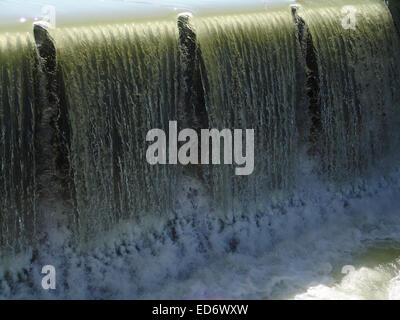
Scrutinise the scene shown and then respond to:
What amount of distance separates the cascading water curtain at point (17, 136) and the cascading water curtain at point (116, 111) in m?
0.35

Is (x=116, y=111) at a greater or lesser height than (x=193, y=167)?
greater

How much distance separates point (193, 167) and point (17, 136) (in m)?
2.20

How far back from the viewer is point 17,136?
6.49 metres

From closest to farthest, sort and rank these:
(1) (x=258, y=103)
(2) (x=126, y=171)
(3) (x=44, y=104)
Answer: (3) (x=44, y=104), (2) (x=126, y=171), (1) (x=258, y=103)

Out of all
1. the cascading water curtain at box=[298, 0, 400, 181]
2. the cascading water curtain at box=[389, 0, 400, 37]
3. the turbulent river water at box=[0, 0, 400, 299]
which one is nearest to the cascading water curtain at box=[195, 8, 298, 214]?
the turbulent river water at box=[0, 0, 400, 299]

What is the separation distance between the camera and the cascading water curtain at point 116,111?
6.75 metres

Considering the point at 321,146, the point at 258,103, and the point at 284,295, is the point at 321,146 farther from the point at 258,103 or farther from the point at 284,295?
the point at 284,295

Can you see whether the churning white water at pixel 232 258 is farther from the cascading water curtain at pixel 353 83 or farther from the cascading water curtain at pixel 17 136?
the cascading water curtain at pixel 353 83

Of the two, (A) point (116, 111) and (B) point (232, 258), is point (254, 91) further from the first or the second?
(B) point (232, 258)

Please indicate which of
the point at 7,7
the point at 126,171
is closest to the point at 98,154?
the point at 126,171

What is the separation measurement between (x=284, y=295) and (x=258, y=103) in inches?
94.7

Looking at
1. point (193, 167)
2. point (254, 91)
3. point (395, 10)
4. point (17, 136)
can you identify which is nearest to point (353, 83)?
point (395, 10)

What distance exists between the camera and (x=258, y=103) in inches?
314

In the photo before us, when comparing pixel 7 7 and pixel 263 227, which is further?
pixel 263 227
